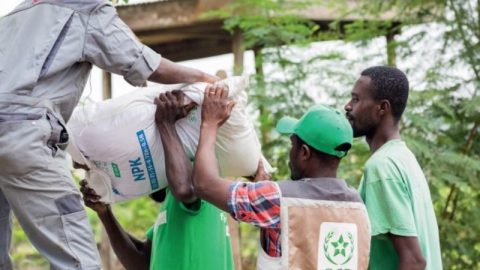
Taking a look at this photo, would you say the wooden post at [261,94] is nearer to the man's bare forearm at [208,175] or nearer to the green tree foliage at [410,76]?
the green tree foliage at [410,76]

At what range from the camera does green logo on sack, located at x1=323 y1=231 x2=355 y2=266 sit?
287 cm

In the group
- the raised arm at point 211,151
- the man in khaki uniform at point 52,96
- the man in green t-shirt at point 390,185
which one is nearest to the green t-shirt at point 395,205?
the man in green t-shirt at point 390,185

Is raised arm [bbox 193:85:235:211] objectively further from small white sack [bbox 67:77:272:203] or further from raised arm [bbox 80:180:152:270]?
raised arm [bbox 80:180:152:270]

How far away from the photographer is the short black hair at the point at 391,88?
335cm

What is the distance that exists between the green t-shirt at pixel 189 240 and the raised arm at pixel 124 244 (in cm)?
34

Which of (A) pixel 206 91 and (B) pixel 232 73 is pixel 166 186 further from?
(B) pixel 232 73

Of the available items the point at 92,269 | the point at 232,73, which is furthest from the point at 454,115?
the point at 92,269

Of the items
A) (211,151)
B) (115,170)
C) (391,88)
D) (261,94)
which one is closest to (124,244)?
(115,170)

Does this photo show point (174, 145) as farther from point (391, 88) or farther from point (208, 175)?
point (391, 88)

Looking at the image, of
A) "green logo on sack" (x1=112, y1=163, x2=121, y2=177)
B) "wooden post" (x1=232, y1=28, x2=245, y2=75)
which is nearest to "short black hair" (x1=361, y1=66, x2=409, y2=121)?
"green logo on sack" (x1=112, y1=163, x2=121, y2=177)

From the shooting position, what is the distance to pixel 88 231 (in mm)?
2994

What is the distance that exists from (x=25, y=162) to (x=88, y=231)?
32 cm

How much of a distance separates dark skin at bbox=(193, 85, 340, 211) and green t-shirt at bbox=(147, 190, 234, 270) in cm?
25

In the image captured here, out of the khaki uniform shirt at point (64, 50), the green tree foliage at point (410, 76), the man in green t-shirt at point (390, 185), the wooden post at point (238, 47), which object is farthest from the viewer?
the wooden post at point (238, 47)
